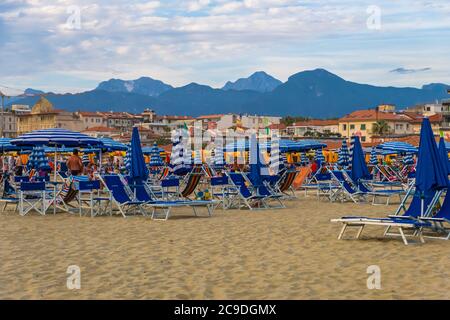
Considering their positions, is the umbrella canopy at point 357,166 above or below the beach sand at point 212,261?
above

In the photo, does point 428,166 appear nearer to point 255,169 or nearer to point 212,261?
point 212,261

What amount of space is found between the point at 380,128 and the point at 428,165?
263ft

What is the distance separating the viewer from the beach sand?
5492mm

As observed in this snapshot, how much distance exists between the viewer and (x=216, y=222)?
34.9ft

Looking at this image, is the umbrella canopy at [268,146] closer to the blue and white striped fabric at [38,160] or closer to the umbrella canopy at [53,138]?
the blue and white striped fabric at [38,160]

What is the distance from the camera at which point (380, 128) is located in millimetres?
86500

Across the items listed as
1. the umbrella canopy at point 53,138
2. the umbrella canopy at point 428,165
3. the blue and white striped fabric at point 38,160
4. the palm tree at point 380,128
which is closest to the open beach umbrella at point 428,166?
the umbrella canopy at point 428,165

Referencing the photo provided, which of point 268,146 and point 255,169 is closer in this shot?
point 255,169

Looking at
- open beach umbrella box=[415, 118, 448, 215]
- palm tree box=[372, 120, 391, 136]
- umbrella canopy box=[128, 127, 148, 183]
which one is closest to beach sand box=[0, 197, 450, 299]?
open beach umbrella box=[415, 118, 448, 215]

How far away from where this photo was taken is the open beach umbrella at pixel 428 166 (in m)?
8.42

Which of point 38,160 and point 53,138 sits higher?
point 53,138

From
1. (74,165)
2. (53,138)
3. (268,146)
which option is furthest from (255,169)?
(268,146)

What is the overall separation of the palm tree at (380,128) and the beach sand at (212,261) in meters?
77.9
